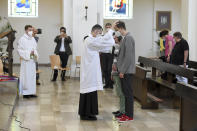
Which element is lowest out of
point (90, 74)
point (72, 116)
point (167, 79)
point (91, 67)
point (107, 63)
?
point (72, 116)

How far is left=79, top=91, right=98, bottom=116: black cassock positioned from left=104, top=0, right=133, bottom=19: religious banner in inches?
462

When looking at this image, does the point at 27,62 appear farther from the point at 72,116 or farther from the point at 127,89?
the point at 127,89

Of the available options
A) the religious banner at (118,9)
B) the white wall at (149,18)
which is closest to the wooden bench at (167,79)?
the white wall at (149,18)

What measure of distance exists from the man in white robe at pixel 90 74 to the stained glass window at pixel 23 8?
11714mm

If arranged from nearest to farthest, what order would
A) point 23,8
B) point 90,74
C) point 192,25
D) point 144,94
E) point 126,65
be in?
point 126,65 < point 90,74 < point 144,94 < point 192,25 < point 23,8

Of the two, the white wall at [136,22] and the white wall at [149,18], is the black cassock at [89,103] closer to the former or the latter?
the white wall at [136,22]

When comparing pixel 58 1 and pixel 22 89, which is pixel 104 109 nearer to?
pixel 22 89

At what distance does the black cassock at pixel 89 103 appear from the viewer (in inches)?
267

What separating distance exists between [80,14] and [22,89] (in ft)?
15.3

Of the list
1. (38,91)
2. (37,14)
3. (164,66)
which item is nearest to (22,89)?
(38,91)

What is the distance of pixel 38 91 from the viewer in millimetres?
10242

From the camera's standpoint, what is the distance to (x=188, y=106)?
210 inches

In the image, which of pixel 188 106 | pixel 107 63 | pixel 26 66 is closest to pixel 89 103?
pixel 188 106

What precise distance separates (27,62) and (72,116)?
2.51 m
